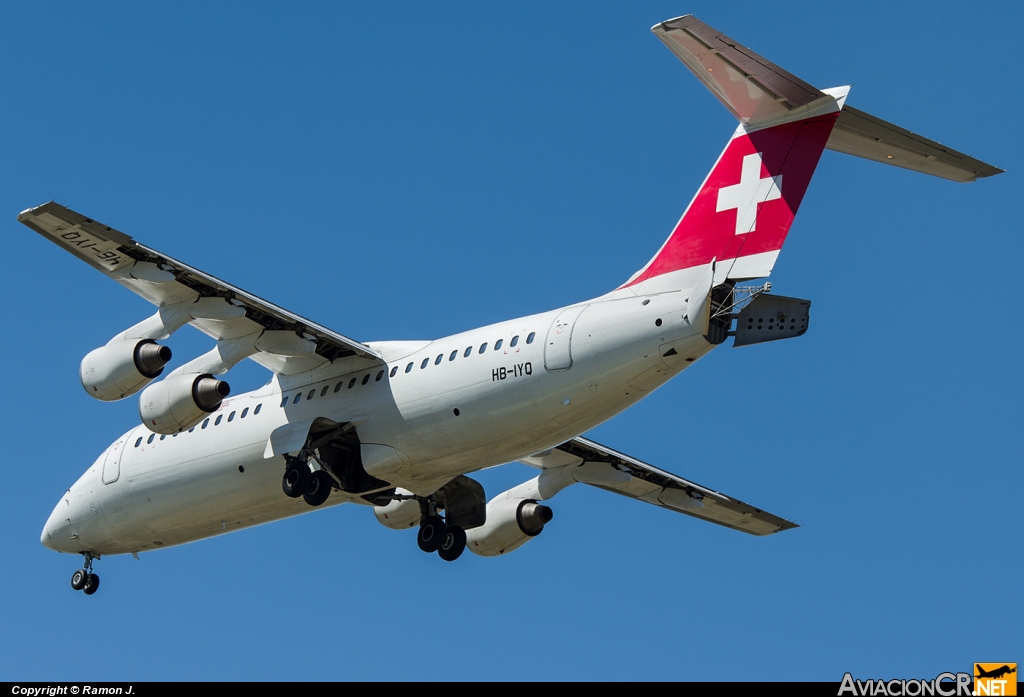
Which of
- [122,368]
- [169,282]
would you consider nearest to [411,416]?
[169,282]

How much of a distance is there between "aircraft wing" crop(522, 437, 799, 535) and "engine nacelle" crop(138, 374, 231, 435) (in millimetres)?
4686

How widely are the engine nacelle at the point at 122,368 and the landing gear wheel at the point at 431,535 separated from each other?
4.08 m

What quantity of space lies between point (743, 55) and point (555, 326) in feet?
11.4

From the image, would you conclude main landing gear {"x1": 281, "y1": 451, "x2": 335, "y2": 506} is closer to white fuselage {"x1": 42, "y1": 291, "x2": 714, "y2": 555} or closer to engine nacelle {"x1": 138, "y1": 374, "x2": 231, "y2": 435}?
white fuselage {"x1": 42, "y1": 291, "x2": 714, "y2": 555}

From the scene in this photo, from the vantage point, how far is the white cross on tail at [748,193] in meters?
15.3

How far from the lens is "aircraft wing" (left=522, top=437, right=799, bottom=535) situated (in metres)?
19.9

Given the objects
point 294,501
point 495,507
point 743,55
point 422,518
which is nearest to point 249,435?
point 294,501

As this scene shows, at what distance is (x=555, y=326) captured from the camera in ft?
51.9

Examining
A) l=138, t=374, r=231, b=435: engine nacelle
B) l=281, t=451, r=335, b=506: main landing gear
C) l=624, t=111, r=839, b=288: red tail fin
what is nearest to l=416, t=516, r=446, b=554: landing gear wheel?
l=281, t=451, r=335, b=506: main landing gear

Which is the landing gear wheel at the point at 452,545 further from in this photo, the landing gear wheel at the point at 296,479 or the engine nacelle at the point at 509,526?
the landing gear wheel at the point at 296,479

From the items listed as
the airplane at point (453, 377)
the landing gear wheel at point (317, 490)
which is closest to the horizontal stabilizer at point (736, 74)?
the airplane at point (453, 377)

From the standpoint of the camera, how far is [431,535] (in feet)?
63.1

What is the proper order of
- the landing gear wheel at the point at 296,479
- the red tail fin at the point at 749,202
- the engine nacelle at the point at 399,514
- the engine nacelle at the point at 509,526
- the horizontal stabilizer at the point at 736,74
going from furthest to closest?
the engine nacelle at the point at 509,526 < the engine nacelle at the point at 399,514 < the landing gear wheel at the point at 296,479 < the red tail fin at the point at 749,202 < the horizontal stabilizer at the point at 736,74

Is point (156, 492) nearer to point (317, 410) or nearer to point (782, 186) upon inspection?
point (317, 410)
